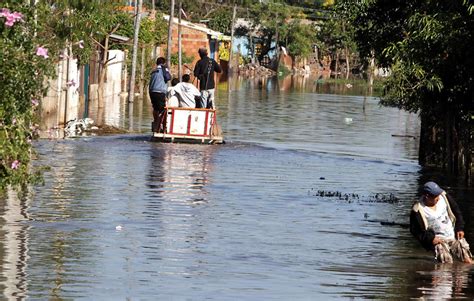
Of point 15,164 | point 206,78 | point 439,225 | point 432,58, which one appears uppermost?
point 432,58

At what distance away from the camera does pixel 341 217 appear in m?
17.2

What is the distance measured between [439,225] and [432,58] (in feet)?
23.9

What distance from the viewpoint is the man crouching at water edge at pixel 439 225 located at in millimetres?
13516

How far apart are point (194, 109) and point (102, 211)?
9.84 meters

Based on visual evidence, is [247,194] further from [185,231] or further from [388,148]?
[388,148]

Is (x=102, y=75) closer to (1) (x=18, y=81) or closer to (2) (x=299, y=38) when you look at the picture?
(1) (x=18, y=81)

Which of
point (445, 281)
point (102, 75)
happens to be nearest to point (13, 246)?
point (445, 281)

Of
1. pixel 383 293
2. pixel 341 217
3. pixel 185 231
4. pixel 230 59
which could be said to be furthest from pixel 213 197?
pixel 230 59

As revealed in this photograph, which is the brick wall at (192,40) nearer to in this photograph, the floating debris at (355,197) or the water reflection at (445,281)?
the floating debris at (355,197)

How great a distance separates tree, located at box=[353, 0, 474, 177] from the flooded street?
3.54 ft

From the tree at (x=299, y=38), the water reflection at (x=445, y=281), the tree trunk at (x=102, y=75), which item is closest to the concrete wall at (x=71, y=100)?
the tree trunk at (x=102, y=75)

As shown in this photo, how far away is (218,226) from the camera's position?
15602 mm

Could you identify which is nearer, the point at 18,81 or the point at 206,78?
the point at 18,81

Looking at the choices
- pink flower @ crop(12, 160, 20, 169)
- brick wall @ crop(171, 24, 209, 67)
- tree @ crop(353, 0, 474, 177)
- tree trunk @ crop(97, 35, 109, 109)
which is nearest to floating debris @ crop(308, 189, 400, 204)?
tree @ crop(353, 0, 474, 177)
